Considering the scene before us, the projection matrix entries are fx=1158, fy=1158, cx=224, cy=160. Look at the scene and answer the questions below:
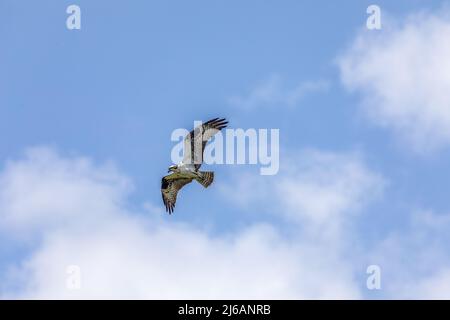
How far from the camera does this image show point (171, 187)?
4175 centimetres

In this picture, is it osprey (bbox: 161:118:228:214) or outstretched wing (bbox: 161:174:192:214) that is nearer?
osprey (bbox: 161:118:228:214)

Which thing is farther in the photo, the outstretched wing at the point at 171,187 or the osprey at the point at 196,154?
the outstretched wing at the point at 171,187

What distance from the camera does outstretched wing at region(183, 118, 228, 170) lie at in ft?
131

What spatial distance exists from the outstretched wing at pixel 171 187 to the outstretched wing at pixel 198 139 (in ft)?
3.37

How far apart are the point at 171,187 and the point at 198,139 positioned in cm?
266

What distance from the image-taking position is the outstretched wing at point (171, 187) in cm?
4109

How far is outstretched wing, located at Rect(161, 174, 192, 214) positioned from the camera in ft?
135

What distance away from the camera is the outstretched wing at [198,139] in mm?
39812

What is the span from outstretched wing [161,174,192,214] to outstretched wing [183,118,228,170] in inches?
40.5

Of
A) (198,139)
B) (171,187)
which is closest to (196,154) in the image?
(198,139)
